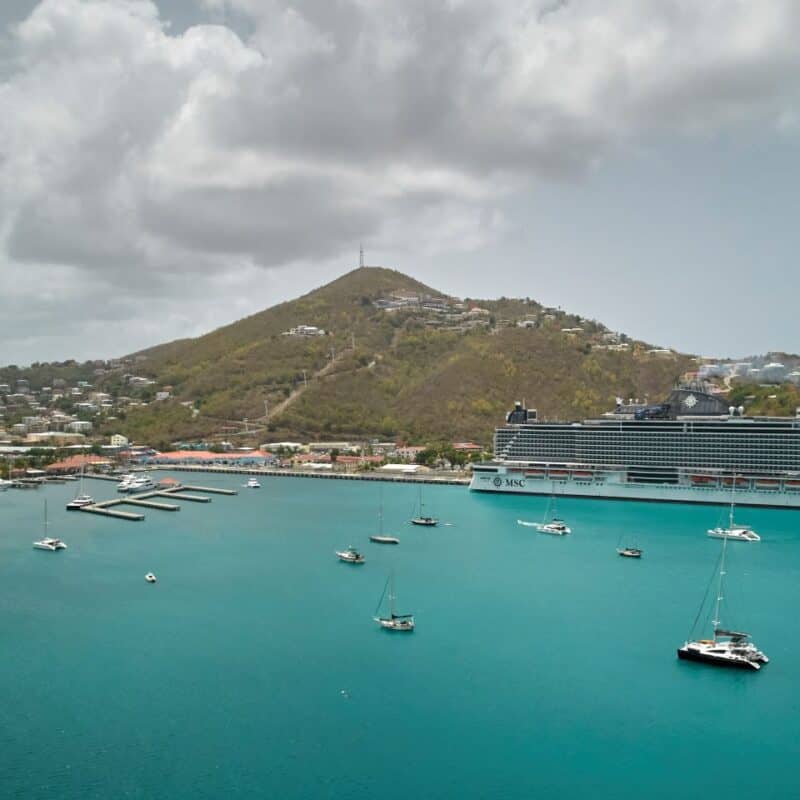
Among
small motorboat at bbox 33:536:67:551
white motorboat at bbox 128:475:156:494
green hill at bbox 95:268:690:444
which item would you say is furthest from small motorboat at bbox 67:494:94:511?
green hill at bbox 95:268:690:444

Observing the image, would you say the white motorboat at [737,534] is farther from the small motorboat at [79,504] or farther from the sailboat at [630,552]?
the small motorboat at [79,504]

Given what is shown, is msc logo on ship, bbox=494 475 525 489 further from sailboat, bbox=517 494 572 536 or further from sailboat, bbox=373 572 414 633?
sailboat, bbox=373 572 414 633

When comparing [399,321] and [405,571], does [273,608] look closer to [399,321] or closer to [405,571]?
[405,571]

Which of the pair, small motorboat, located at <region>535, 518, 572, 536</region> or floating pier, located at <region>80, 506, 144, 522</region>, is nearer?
small motorboat, located at <region>535, 518, 572, 536</region>

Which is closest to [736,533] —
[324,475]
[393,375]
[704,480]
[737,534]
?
[737,534]

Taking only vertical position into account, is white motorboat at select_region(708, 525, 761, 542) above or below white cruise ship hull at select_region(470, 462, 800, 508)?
below

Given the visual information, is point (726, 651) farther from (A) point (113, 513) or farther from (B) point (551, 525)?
(A) point (113, 513)

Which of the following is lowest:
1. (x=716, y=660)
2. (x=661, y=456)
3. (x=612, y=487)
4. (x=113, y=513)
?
(x=716, y=660)

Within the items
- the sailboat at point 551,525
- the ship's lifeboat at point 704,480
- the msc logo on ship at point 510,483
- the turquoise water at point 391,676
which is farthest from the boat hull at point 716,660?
the msc logo on ship at point 510,483
